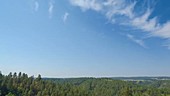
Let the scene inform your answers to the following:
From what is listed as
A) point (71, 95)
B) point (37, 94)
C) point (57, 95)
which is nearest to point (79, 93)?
point (71, 95)

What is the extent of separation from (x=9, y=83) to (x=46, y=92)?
22154 millimetres

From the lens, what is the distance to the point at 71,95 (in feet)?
531

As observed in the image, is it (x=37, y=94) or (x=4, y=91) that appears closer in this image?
(x=4, y=91)

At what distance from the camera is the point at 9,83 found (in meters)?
143

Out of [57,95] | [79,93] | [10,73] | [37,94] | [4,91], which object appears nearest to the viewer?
[4,91]

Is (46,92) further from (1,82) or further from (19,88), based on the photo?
(1,82)

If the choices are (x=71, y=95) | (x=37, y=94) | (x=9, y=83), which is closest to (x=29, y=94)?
(x=37, y=94)

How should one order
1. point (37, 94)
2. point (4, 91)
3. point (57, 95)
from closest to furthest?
point (4, 91), point (37, 94), point (57, 95)

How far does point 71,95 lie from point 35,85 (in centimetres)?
2402

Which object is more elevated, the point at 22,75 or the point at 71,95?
the point at 22,75

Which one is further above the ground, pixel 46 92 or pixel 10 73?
pixel 10 73

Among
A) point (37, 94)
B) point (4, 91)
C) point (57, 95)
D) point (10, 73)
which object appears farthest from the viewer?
point (10, 73)

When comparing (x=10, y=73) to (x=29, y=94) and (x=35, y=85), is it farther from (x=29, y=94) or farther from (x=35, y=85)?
(x=29, y=94)

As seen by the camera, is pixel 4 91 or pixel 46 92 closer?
pixel 4 91
